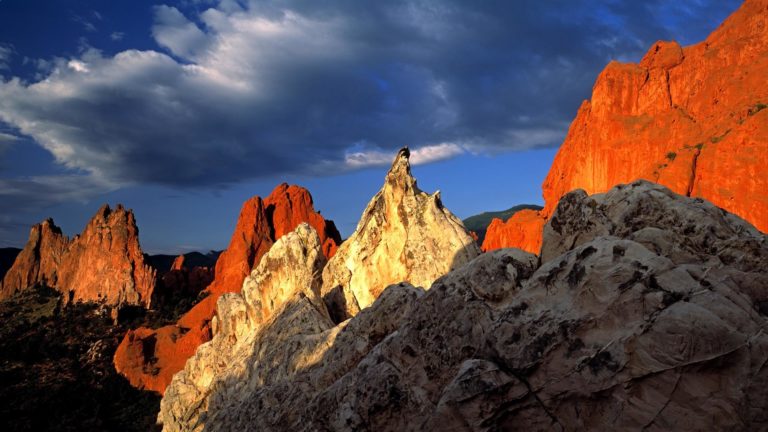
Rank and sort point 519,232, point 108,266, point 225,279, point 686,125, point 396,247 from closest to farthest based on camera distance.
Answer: point 396,247 → point 686,125 → point 519,232 → point 108,266 → point 225,279

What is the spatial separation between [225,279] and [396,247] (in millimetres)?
91406

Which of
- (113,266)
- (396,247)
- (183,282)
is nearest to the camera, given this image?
(396,247)

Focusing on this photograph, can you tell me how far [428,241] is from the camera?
102 ft

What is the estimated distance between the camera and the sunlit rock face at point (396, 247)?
3036 centimetres

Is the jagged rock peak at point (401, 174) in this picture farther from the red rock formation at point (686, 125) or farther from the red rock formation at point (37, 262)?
the red rock formation at point (37, 262)

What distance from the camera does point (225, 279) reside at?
375 feet

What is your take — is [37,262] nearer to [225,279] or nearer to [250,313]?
[225,279]

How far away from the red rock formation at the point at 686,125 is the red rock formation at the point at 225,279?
51715 mm

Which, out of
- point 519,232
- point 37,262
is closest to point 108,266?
point 37,262

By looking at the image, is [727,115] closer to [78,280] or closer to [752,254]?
[752,254]

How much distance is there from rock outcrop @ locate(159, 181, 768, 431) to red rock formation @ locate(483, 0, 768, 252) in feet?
234

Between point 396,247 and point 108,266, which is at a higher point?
point 108,266

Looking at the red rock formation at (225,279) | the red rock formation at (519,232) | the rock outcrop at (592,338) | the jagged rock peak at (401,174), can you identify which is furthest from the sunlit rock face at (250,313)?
the red rock formation at (519,232)

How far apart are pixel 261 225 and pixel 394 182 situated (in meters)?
97.5
